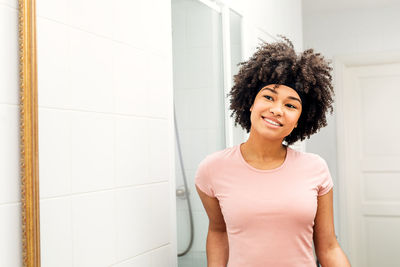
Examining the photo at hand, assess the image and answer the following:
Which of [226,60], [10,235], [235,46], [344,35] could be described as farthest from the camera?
[344,35]

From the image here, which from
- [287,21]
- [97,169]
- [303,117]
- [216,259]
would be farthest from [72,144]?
[287,21]

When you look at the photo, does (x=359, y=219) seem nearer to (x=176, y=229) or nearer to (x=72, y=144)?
(x=176, y=229)

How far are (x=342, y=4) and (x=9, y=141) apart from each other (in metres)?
3.17

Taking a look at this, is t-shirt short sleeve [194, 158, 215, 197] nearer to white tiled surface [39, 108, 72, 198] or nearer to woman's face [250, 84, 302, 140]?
woman's face [250, 84, 302, 140]

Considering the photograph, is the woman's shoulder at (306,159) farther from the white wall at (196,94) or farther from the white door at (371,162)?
the white door at (371,162)

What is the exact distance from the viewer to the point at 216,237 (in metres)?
1.35

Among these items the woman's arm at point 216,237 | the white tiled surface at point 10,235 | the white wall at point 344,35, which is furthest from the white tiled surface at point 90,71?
the white wall at point 344,35

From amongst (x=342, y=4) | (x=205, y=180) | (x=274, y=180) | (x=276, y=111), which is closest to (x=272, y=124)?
(x=276, y=111)

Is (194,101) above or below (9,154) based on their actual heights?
above

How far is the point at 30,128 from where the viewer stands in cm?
92

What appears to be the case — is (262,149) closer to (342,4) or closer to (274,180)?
(274,180)

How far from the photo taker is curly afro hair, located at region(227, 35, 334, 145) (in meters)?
1.24

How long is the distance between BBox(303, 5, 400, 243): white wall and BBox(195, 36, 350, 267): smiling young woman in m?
2.52

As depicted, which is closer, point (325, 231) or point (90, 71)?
point (90, 71)
